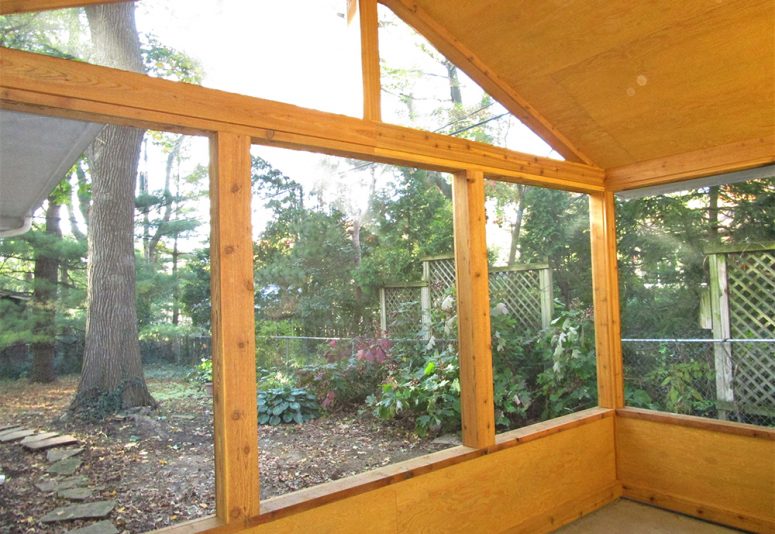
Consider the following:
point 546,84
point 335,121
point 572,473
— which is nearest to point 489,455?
point 572,473

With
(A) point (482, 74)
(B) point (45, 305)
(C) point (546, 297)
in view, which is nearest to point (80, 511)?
(B) point (45, 305)

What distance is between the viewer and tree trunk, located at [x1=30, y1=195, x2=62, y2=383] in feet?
13.4

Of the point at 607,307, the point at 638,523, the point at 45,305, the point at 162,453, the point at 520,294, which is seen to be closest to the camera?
the point at 638,523

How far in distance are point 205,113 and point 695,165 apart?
2.57 m

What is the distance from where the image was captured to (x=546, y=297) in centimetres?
434

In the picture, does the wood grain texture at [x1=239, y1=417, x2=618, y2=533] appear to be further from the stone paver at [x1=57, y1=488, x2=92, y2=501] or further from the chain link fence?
the stone paver at [x1=57, y1=488, x2=92, y2=501]

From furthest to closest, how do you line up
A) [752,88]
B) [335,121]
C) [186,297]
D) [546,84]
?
[186,297], [546,84], [752,88], [335,121]

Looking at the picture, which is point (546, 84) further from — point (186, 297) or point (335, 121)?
point (186, 297)

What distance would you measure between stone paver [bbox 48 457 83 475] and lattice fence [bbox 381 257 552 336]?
279cm

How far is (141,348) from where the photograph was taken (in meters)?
4.38

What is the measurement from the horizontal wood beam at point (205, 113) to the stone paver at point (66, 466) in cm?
273

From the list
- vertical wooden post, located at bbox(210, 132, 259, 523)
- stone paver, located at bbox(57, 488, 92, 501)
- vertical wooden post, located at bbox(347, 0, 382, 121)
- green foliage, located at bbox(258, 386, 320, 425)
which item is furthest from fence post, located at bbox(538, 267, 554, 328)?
stone paver, located at bbox(57, 488, 92, 501)

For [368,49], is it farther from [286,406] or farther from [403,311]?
[403,311]

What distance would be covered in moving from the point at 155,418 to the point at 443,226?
147 inches
